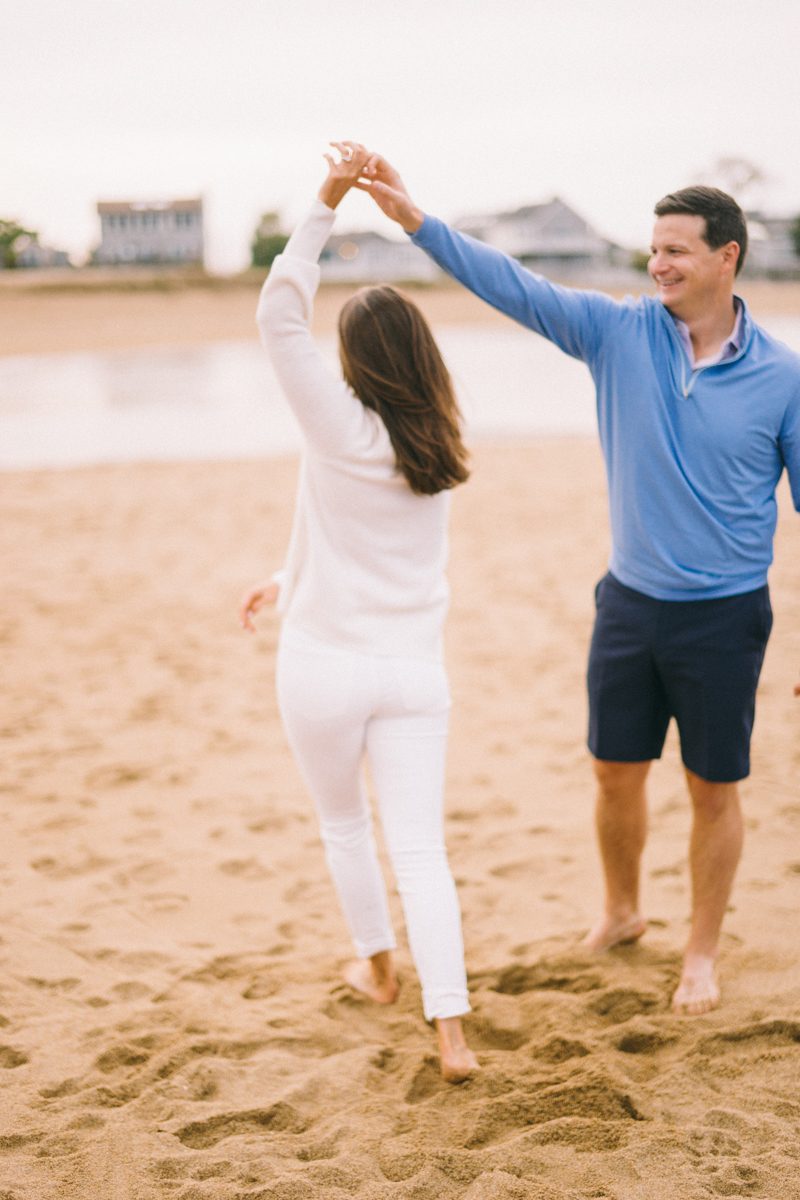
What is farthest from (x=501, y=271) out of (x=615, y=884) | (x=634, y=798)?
(x=615, y=884)

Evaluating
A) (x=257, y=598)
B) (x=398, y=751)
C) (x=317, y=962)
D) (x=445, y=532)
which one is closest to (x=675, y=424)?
(x=445, y=532)

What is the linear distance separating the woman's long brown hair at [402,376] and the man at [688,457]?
0.31 m

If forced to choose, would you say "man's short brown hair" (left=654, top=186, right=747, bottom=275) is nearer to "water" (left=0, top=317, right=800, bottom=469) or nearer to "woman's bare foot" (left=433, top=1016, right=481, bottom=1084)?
"woman's bare foot" (left=433, top=1016, right=481, bottom=1084)

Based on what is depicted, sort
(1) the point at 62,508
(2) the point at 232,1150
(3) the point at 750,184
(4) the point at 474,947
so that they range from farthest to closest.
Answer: (3) the point at 750,184, (1) the point at 62,508, (4) the point at 474,947, (2) the point at 232,1150

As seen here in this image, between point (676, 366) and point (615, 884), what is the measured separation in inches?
58.2

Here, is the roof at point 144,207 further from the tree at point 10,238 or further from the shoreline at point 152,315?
the shoreline at point 152,315

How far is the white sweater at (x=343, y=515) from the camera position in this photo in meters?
2.00

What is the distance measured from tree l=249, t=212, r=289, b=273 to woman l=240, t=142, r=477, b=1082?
67.1 meters

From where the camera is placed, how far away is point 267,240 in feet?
228

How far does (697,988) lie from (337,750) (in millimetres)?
1173

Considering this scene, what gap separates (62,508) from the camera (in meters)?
8.98

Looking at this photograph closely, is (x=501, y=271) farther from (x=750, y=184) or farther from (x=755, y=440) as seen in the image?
(x=750, y=184)

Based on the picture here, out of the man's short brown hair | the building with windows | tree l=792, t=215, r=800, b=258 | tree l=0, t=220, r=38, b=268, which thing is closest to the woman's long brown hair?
the man's short brown hair

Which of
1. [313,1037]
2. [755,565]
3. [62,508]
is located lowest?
[62,508]
